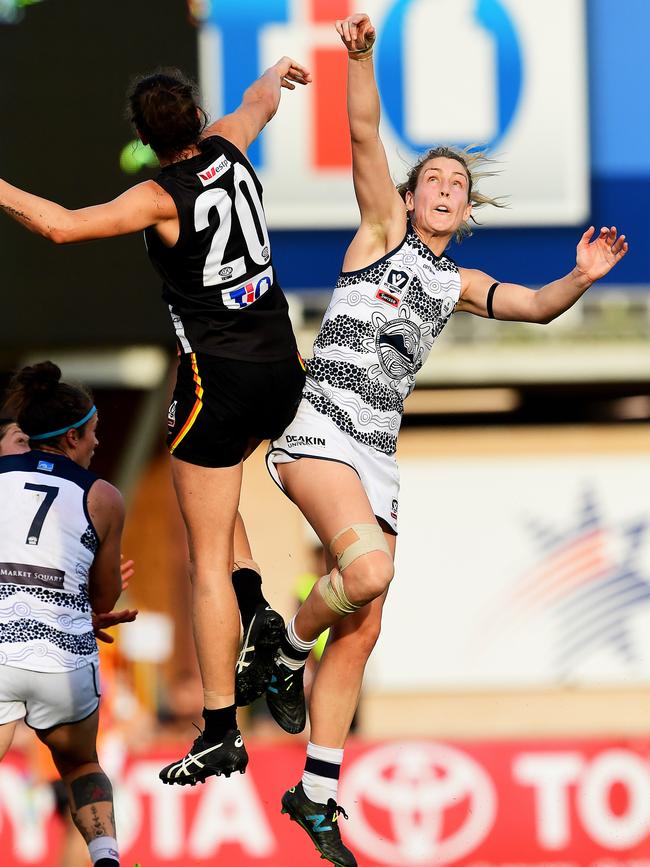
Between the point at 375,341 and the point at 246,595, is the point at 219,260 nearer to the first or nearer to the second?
the point at 375,341

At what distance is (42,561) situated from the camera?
542 cm

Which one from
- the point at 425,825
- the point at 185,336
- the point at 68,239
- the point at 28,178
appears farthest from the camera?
the point at 28,178

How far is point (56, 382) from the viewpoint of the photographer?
5605 mm

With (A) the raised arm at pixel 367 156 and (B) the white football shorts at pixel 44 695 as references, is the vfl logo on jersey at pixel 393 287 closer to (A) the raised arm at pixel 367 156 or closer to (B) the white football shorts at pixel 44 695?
(A) the raised arm at pixel 367 156

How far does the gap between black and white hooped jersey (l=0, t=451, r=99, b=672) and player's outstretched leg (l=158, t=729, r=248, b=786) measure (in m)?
0.65

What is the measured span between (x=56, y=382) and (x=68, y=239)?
114cm

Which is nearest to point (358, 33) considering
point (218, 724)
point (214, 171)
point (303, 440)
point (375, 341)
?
point (214, 171)

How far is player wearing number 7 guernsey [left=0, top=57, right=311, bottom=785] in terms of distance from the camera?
189 inches

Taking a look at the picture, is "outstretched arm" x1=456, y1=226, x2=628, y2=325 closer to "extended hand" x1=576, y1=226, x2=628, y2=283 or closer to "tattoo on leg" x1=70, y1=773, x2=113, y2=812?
"extended hand" x1=576, y1=226, x2=628, y2=283

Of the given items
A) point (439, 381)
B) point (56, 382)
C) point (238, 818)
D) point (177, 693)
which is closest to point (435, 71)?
point (439, 381)

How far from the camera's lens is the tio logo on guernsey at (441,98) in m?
13.7

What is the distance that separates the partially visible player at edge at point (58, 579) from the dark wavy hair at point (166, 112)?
115cm

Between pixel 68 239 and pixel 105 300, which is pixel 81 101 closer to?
pixel 105 300

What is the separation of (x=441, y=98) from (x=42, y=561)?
942cm
